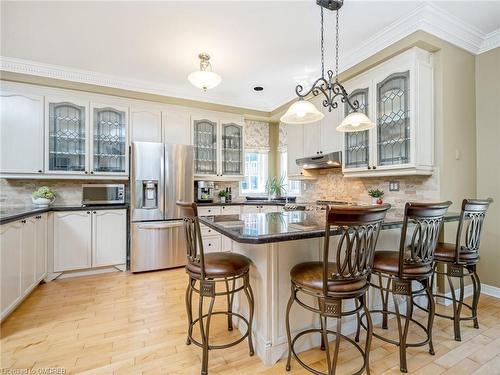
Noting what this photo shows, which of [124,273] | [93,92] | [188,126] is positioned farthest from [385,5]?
[124,273]

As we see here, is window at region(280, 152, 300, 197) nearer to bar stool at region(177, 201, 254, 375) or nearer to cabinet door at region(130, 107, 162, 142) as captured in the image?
cabinet door at region(130, 107, 162, 142)

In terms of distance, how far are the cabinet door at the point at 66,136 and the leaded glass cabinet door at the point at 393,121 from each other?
3.98 m

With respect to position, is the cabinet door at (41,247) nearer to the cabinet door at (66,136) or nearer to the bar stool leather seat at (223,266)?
the cabinet door at (66,136)

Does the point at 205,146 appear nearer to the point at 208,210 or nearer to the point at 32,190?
the point at 208,210

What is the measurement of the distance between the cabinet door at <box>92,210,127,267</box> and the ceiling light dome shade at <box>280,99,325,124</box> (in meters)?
2.86

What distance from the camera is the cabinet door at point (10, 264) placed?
217 centimetres

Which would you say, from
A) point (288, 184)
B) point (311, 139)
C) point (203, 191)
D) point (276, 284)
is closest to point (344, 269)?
point (276, 284)

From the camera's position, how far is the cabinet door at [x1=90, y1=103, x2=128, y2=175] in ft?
12.4

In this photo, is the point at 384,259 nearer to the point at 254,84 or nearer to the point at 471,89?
the point at 471,89

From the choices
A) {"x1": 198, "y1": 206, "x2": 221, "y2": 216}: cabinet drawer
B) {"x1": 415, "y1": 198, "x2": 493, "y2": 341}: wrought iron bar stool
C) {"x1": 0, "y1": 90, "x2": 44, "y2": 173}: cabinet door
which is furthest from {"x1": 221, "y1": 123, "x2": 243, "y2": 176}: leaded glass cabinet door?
{"x1": 415, "y1": 198, "x2": 493, "y2": 341}: wrought iron bar stool

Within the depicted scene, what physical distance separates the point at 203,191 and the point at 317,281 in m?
3.25

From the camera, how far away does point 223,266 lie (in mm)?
1691

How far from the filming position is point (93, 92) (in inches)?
148

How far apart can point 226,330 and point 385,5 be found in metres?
3.26
